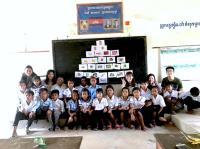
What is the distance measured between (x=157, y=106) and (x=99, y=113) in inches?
38.7

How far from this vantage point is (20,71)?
5449 mm

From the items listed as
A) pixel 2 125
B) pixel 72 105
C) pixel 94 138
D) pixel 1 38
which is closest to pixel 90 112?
pixel 72 105

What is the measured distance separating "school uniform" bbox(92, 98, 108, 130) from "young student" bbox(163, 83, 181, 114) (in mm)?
1089

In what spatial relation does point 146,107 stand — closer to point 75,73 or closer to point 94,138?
point 94,138

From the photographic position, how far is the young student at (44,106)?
4941 millimetres

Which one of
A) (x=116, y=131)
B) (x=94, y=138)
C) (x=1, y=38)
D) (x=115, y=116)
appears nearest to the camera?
(x=94, y=138)

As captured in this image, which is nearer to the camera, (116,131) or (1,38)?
(116,131)

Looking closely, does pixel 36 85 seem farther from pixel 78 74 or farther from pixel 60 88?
pixel 78 74

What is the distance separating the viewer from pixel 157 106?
4977 millimetres

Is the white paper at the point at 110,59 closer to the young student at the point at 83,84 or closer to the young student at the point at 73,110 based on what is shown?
the young student at the point at 83,84

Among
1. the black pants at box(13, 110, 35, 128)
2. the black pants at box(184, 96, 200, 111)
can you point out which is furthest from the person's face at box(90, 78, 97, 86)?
the black pants at box(184, 96, 200, 111)

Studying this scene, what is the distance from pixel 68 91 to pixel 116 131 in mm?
1174

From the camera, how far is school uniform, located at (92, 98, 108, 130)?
488 centimetres

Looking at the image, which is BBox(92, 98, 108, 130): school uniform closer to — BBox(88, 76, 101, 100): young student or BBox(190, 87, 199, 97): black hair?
BBox(88, 76, 101, 100): young student
